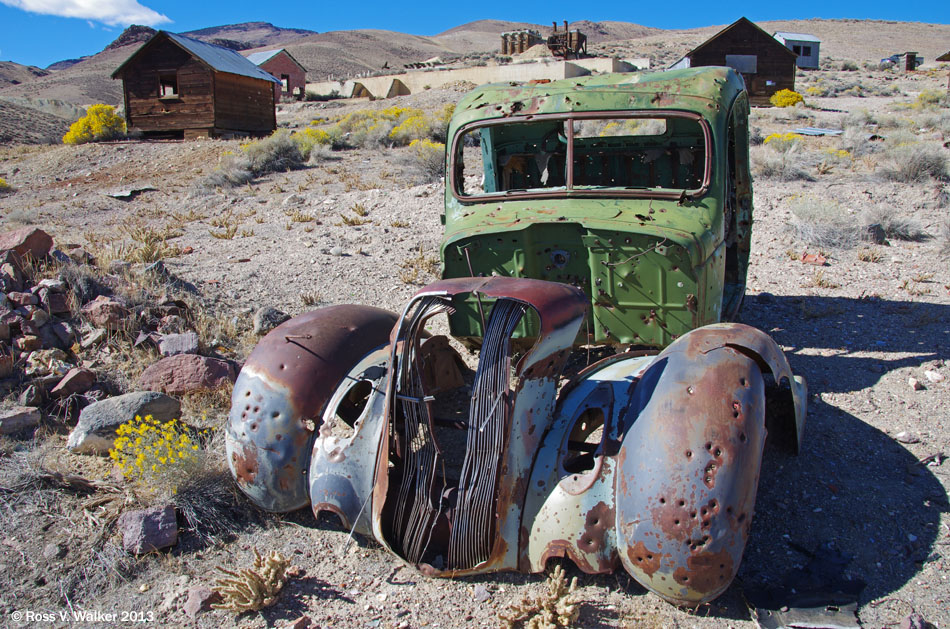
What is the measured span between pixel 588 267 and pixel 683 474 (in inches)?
79.1

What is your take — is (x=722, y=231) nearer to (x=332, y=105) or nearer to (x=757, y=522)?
(x=757, y=522)

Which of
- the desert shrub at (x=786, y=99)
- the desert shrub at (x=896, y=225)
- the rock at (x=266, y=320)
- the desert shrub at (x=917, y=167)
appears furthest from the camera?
the desert shrub at (x=786, y=99)

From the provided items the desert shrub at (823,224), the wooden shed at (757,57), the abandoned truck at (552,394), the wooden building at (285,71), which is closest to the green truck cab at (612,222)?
the abandoned truck at (552,394)

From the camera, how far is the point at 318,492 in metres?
3.25

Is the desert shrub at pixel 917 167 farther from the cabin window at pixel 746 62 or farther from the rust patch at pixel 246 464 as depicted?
the cabin window at pixel 746 62

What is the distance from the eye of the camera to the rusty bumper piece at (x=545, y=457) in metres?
2.58

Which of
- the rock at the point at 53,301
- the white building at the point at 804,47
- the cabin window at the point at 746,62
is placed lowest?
the rock at the point at 53,301

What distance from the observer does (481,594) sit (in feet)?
9.78

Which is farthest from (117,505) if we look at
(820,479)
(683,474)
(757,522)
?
(820,479)

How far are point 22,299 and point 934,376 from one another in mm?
7225

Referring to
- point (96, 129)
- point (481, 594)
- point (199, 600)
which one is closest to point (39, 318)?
point (199, 600)

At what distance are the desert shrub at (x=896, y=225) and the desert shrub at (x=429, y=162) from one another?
7.44 meters

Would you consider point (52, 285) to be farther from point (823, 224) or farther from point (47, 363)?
point (823, 224)

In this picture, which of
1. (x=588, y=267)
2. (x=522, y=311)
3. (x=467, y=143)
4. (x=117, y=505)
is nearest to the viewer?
(x=522, y=311)
